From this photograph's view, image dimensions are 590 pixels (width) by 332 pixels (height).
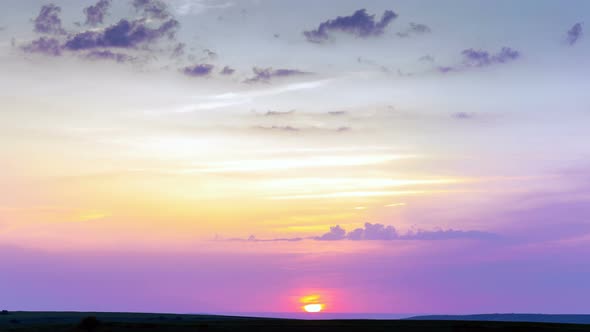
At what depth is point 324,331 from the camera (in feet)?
307

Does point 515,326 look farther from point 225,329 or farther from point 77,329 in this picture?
point 77,329

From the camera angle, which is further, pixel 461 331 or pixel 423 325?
pixel 423 325

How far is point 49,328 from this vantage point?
98750 millimetres

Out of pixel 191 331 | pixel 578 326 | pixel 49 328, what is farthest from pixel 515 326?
pixel 49 328

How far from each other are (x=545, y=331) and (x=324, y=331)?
71.7 ft

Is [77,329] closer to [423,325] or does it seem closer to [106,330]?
[106,330]

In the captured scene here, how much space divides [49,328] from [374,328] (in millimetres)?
34862

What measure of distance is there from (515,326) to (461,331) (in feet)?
35.7

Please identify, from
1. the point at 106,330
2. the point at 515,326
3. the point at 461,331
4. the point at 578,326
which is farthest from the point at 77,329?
the point at 578,326

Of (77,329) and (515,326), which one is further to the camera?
(515,326)

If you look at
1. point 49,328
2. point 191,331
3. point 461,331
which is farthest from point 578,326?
point 49,328

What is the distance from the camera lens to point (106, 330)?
297 ft

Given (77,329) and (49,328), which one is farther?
(49,328)

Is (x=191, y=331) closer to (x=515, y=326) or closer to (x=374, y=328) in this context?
(x=374, y=328)
